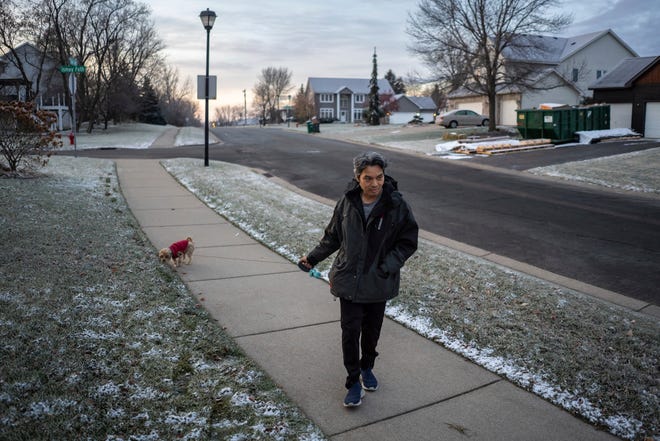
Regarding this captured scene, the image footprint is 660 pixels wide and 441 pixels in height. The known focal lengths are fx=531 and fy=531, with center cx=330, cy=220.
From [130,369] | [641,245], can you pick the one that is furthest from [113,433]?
[641,245]

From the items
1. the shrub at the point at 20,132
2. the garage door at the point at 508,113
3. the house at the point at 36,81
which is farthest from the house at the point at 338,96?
the shrub at the point at 20,132

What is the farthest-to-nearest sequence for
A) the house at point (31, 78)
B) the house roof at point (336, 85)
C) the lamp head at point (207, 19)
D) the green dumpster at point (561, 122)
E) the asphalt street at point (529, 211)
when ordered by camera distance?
the house roof at point (336, 85) → the house at point (31, 78) → the green dumpster at point (561, 122) → the lamp head at point (207, 19) → the asphalt street at point (529, 211)

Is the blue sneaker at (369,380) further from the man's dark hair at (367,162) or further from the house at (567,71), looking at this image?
the house at (567,71)

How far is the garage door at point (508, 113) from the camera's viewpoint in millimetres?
39188

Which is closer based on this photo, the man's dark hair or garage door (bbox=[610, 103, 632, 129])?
the man's dark hair

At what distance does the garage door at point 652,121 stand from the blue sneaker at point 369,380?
29.1m

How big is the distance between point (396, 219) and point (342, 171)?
44.7ft

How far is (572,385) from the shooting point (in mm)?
3811

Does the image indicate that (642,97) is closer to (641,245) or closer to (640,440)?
(641,245)

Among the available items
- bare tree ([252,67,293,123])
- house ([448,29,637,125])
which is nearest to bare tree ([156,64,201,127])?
bare tree ([252,67,293,123])

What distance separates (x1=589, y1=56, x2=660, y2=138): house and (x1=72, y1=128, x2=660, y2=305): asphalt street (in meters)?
8.91

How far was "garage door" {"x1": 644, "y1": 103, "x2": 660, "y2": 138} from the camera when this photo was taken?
1069 inches

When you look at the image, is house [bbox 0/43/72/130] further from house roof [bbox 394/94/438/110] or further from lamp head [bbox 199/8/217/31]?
house roof [bbox 394/94/438/110]

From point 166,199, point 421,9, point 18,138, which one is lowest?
point 166,199
